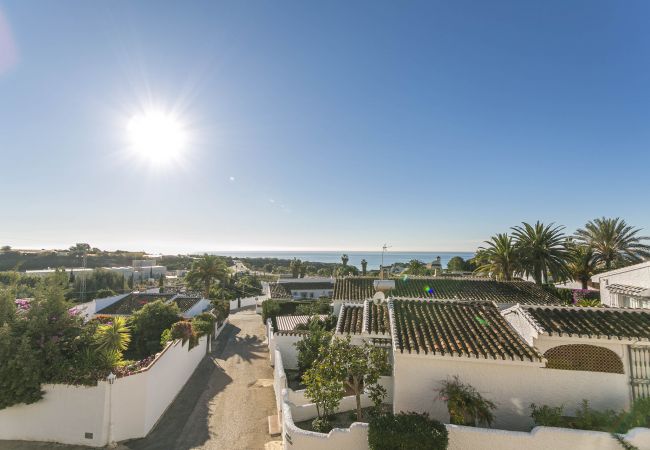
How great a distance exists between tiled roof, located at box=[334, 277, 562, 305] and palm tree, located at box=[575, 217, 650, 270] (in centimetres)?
854

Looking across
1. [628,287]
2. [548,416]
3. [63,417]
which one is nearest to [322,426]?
[548,416]

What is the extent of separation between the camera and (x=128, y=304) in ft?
114

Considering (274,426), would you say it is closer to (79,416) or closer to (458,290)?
(79,416)

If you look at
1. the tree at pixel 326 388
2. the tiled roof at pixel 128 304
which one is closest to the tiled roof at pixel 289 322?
the tree at pixel 326 388

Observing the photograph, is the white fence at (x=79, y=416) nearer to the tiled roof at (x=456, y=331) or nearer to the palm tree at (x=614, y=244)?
the tiled roof at (x=456, y=331)

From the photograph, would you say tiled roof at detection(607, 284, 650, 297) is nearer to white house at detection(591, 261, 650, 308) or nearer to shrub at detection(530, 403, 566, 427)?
white house at detection(591, 261, 650, 308)

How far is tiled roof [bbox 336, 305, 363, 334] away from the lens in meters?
16.0

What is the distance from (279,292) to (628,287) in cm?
4548

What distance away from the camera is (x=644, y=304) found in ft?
51.2

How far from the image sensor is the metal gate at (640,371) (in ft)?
33.8

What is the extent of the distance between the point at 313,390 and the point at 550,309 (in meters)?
10.4

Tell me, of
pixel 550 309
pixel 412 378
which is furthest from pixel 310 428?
pixel 550 309

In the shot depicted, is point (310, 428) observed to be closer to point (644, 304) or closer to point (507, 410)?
point (507, 410)

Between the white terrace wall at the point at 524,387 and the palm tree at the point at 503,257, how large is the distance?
19.0 metres
